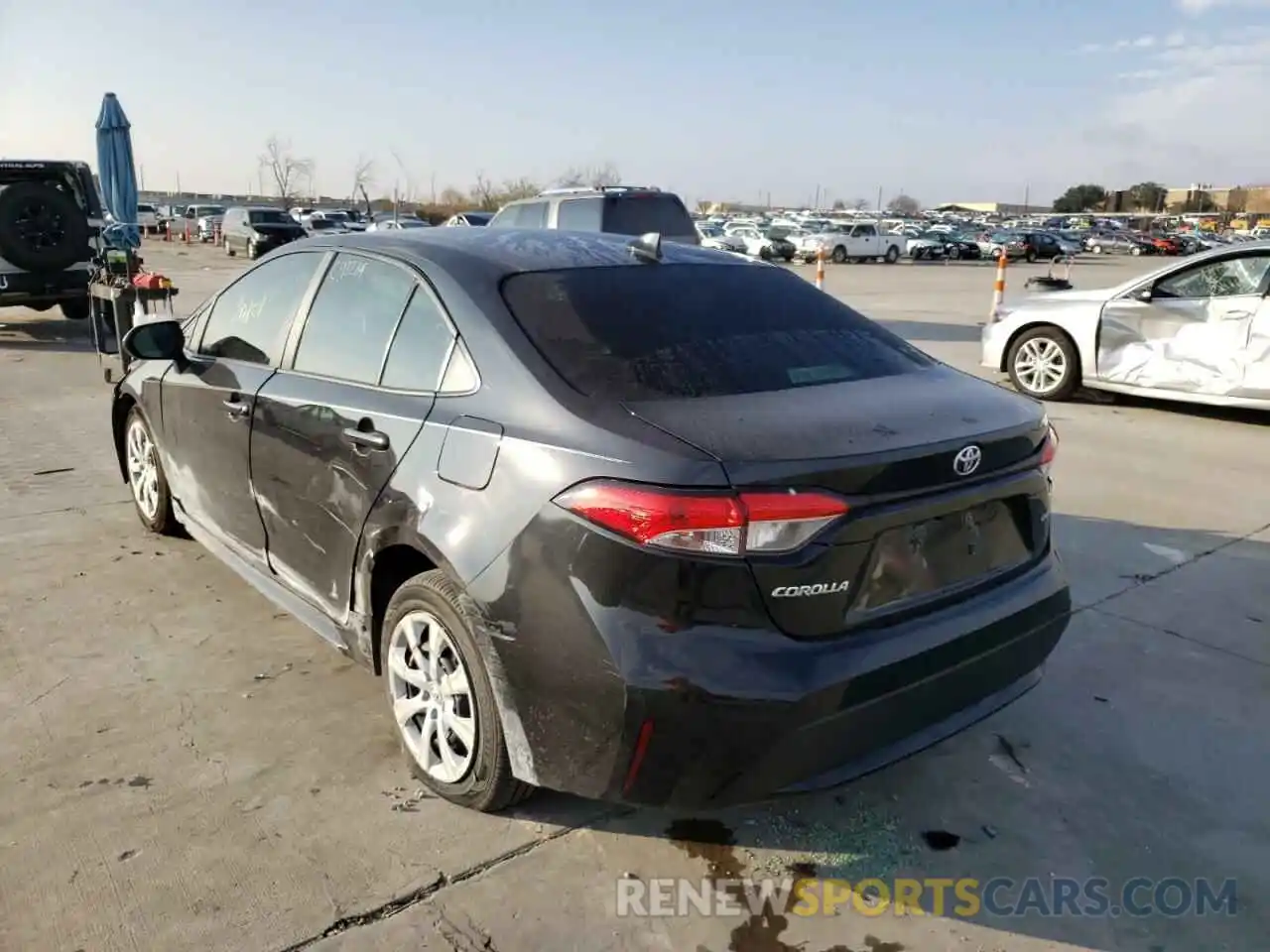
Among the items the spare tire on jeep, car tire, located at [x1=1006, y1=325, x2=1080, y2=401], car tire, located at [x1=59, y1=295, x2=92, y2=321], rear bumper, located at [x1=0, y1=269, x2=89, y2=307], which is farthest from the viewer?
car tire, located at [x1=59, y1=295, x2=92, y2=321]

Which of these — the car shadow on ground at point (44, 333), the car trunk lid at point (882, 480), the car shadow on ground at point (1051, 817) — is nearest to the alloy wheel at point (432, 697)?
the car shadow on ground at point (1051, 817)

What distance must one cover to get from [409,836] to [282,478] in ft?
4.46

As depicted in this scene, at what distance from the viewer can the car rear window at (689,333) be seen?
8.79 ft

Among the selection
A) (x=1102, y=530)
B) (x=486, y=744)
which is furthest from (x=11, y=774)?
(x=1102, y=530)

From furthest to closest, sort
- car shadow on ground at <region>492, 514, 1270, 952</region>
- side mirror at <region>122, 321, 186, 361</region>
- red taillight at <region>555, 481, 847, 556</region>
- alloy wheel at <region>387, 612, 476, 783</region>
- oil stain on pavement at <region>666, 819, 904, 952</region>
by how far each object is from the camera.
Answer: side mirror at <region>122, 321, 186, 361</region> < alloy wheel at <region>387, 612, 476, 783</region> < car shadow on ground at <region>492, 514, 1270, 952</region> < oil stain on pavement at <region>666, 819, 904, 952</region> < red taillight at <region>555, 481, 847, 556</region>

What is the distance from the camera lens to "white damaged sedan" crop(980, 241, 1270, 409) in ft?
25.9

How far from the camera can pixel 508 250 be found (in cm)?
320

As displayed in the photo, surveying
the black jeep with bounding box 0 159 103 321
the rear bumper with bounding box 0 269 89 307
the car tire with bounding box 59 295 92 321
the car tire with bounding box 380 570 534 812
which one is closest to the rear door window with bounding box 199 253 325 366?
the car tire with bounding box 380 570 534 812

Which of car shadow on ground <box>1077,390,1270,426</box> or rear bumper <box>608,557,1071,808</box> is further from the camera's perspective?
car shadow on ground <box>1077,390,1270,426</box>

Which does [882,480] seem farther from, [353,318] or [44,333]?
[44,333]

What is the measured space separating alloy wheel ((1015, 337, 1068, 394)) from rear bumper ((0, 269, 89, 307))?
11.3 m

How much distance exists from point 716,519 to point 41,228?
12.6 metres

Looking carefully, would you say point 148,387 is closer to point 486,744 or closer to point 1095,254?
point 486,744

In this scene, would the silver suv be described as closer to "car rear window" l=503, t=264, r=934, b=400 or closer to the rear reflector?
"car rear window" l=503, t=264, r=934, b=400
